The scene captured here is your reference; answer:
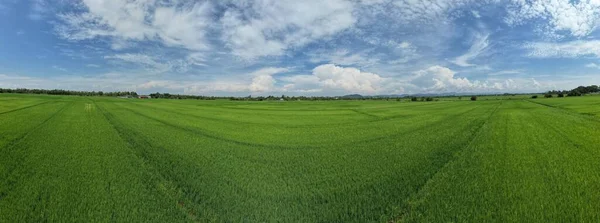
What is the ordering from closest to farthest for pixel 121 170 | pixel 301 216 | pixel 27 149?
pixel 301 216 < pixel 121 170 < pixel 27 149

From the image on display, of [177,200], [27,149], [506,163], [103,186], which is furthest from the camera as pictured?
[27,149]

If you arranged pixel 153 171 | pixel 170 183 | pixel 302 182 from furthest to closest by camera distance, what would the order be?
pixel 153 171 < pixel 302 182 < pixel 170 183

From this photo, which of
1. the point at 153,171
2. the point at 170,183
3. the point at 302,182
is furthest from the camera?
the point at 153,171

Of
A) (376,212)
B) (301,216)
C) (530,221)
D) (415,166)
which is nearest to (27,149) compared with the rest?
(301,216)

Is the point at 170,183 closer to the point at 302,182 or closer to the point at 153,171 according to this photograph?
the point at 153,171

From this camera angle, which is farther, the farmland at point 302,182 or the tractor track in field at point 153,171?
the tractor track in field at point 153,171

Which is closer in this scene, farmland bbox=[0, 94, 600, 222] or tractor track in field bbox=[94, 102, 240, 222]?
farmland bbox=[0, 94, 600, 222]

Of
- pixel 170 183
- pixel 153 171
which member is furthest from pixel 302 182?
pixel 153 171

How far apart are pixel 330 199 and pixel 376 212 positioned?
1.06 meters

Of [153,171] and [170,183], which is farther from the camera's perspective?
[153,171]

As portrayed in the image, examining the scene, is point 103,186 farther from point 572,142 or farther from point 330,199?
point 572,142

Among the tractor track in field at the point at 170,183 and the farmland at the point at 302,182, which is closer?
the farmland at the point at 302,182

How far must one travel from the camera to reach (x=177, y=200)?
20.5ft

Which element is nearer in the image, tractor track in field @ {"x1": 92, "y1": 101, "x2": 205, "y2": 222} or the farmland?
the farmland
